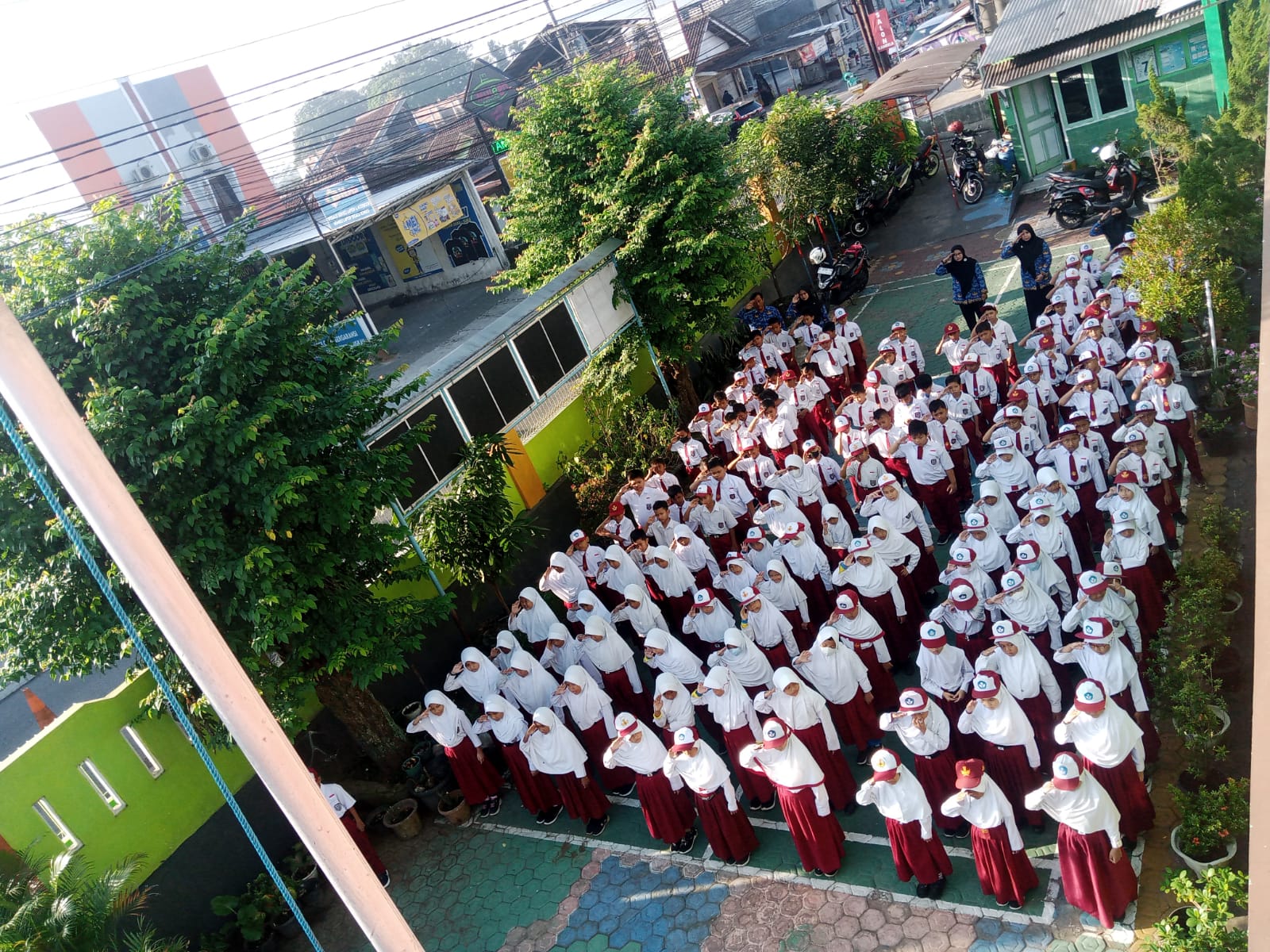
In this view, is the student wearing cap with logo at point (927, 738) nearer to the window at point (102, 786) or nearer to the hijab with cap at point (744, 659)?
the hijab with cap at point (744, 659)

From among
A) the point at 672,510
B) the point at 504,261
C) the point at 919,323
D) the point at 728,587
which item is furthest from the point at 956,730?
the point at 504,261

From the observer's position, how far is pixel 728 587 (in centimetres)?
912

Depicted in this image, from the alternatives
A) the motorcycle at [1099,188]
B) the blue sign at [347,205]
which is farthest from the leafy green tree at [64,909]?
the motorcycle at [1099,188]

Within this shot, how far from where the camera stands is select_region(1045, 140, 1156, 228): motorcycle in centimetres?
1579

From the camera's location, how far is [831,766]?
7156mm

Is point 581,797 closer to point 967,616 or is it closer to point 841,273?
point 967,616

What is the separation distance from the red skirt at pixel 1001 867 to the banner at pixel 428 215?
19.7 m

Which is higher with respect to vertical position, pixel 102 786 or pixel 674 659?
pixel 102 786

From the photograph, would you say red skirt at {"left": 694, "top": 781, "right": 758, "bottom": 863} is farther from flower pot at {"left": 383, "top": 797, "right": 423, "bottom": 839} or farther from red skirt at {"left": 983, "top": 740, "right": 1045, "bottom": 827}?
flower pot at {"left": 383, "top": 797, "right": 423, "bottom": 839}

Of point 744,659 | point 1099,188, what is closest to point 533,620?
point 744,659

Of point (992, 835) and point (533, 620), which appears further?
point (533, 620)

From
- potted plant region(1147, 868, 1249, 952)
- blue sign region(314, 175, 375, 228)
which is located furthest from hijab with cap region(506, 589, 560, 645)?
blue sign region(314, 175, 375, 228)

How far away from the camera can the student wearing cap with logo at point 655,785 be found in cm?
709

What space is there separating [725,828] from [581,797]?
149cm
